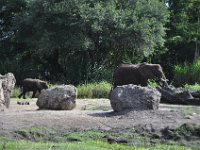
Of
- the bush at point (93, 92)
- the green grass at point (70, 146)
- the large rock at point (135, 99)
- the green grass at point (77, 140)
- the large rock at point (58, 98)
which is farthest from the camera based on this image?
the bush at point (93, 92)

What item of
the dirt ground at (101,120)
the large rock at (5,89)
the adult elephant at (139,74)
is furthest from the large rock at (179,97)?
the large rock at (5,89)

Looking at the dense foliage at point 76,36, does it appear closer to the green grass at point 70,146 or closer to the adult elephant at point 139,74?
the adult elephant at point 139,74

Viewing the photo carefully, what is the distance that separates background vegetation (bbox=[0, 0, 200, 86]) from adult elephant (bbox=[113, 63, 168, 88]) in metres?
8.49

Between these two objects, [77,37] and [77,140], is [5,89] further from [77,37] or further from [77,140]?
[77,37]

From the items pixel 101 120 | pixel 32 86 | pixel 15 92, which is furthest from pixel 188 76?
pixel 101 120

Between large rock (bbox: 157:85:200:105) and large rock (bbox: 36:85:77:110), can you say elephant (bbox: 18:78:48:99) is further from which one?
large rock (bbox: 36:85:77:110)

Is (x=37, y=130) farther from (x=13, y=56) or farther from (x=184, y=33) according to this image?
(x=184, y=33)

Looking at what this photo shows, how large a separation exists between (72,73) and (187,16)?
13.6 meters

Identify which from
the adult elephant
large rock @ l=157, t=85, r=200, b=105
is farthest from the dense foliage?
large rock @ l=157, t=85, r=200, b=105

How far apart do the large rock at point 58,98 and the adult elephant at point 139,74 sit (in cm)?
Result: 528

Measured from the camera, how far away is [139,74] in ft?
70.0

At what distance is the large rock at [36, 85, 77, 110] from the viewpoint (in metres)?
16.2

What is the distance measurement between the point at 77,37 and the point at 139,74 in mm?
9478

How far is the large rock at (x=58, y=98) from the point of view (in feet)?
53.2
